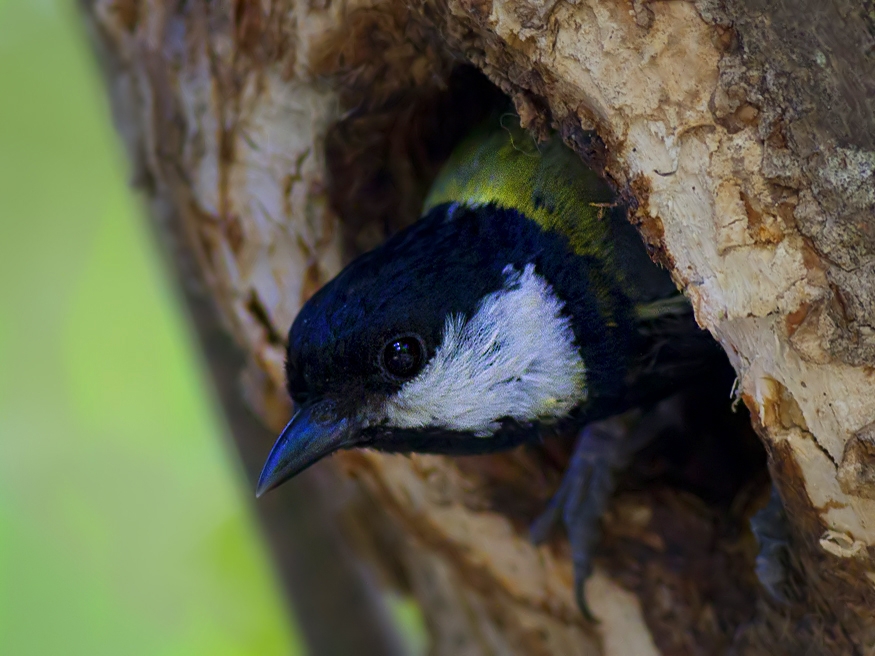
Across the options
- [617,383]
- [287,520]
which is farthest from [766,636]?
[287,520]

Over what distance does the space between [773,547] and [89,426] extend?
2.46 m

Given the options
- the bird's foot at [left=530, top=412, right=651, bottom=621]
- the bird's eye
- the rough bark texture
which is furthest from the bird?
the bird's foot at [left=530, top=412, right=651, bottom=621]

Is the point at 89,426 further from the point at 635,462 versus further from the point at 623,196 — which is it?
the point at 623,196

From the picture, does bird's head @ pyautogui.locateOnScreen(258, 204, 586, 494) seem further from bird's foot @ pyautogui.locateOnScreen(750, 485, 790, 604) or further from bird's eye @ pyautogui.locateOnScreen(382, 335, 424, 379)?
bird's foot @ pyautogui.locateOnScreen(750, 485, 790, 604)

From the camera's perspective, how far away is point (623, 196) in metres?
1.18

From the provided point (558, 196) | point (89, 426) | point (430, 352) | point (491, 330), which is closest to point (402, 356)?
point (430, 352)

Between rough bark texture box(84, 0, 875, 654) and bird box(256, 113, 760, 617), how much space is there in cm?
21

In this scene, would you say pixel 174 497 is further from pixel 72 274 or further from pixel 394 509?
pixel 394 509

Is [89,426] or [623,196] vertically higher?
[89,426]

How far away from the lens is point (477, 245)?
4.63 feet

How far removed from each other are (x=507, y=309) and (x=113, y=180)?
2.25 metres

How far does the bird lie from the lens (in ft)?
4.42

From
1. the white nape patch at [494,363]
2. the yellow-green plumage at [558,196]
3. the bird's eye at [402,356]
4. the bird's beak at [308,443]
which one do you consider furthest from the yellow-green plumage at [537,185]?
the bird's beak at [308,443]

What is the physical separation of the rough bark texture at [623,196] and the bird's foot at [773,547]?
0.12ft
